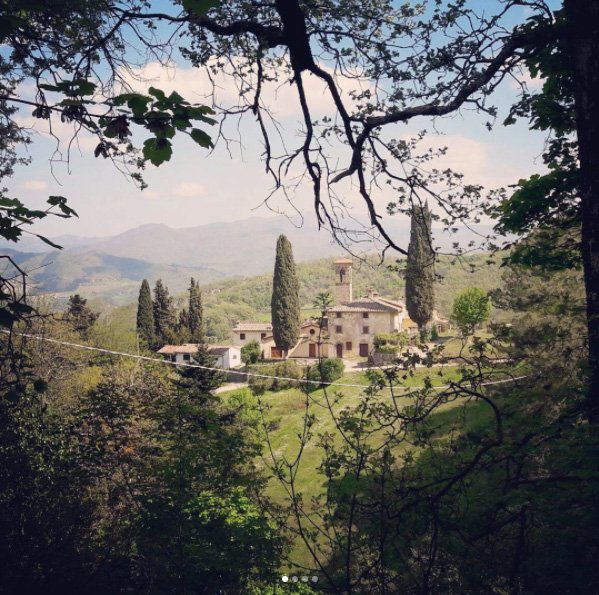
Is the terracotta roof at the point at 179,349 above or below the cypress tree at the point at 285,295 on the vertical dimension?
below

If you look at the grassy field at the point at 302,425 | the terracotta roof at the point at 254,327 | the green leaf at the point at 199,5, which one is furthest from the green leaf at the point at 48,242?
the terracotta roof at the point at 254,327

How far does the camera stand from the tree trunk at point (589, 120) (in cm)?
380

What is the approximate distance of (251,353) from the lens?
47281 mm

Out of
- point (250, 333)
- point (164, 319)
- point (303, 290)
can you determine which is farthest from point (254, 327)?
point (303, 290)

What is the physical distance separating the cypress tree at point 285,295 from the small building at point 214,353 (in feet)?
19.8

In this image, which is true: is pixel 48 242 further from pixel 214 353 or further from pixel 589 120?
pixel 214 353

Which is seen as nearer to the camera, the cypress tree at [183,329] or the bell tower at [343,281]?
the cypress tree at [183,329]

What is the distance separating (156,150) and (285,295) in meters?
39.4

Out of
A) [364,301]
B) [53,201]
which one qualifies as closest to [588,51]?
[53,201]

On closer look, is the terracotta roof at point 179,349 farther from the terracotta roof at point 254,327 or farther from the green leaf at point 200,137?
the green leaf at point 200,137

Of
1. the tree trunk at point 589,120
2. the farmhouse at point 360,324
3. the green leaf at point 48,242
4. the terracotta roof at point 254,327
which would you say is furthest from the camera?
the terracotta roof at point 254,327

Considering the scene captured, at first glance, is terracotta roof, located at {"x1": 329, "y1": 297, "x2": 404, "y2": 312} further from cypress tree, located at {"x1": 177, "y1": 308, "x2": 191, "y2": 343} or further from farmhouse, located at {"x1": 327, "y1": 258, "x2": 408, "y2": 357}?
cypress tree, located at {"x1": 177, "y1": 308, "x2": 191, "y2": 343}

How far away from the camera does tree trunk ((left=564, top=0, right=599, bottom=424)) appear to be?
3.80 metres

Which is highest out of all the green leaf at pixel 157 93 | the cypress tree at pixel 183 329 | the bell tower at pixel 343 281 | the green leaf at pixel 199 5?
the bell tower at pixel 343 281
